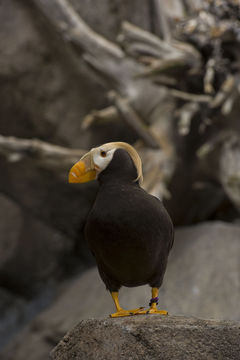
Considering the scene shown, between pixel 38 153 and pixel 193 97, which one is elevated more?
pixel 38 153

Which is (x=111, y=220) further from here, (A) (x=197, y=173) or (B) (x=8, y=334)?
(B) (x=8, y=334)

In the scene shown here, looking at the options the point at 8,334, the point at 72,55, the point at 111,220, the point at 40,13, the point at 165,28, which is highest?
the point at 111,220

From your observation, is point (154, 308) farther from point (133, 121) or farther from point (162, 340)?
point (133, 121)

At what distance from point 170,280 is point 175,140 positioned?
4.25 ft

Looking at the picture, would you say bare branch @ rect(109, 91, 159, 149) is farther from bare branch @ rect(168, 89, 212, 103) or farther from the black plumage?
the black plumage

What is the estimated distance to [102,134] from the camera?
4785 mm

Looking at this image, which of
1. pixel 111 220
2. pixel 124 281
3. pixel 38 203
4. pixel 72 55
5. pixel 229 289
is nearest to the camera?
pixel 111 220

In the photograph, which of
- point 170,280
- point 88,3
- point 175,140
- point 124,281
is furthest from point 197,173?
point 124,281

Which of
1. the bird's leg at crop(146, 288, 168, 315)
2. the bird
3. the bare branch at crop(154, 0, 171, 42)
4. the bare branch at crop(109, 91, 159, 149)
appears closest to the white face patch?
the bird

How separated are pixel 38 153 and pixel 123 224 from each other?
2.71m

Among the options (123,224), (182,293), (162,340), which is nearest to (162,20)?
(182,293)

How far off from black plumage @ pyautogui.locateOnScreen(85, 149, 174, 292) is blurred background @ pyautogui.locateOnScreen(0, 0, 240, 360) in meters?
2.13

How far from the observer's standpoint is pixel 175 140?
4480 millimetres

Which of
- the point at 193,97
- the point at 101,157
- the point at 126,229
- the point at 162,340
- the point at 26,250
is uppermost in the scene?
the point at 101,157
